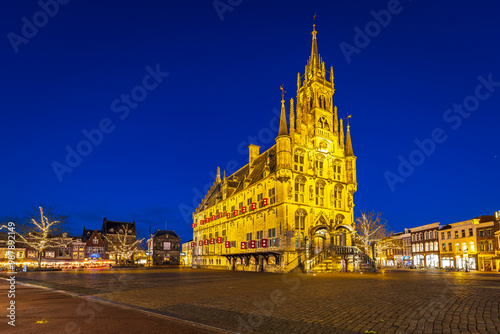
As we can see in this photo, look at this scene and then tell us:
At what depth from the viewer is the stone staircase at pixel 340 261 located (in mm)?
38688

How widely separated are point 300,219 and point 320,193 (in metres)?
5.54

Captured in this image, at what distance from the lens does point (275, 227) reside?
46125mm

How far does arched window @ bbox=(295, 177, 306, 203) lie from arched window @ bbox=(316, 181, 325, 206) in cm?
273

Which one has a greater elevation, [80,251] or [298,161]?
[298,161]

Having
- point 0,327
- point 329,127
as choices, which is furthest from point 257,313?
point 329,127

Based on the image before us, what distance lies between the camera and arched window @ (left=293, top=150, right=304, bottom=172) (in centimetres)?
4697

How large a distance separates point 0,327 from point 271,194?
39855 millimetres

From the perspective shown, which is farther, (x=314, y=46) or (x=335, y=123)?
(x=314, y=46)

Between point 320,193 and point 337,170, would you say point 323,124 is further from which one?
point 320,193

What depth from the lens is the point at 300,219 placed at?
45.5 m

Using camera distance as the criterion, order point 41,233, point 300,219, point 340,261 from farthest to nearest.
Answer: point 41,233 < point 300,219 < point 340,261

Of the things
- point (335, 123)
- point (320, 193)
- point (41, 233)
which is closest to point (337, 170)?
point (320, 193)

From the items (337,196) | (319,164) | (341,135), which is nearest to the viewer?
(319,164)

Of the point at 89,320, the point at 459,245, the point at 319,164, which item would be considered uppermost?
the point at 319,164
